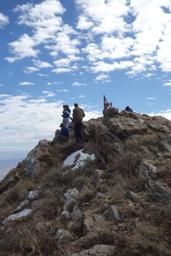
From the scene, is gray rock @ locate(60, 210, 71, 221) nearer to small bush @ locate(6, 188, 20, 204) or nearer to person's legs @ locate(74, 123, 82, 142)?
small bush @ locate(6, 188, 20, 204)

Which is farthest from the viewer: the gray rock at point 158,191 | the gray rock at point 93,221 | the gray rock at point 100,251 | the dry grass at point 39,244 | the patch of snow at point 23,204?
the patch of snow at point 23,204

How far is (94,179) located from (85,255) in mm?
5568

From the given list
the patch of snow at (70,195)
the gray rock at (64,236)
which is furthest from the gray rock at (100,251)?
the patch of snow at (70,195)

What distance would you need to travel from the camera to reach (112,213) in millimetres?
10352

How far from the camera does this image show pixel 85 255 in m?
8.66

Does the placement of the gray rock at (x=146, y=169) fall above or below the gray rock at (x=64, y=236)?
above

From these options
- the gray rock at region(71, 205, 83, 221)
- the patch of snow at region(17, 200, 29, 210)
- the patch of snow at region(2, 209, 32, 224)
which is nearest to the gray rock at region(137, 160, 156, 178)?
the gray rock at region(71, 205, 83, 221)

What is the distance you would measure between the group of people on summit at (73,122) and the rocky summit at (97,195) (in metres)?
0.47

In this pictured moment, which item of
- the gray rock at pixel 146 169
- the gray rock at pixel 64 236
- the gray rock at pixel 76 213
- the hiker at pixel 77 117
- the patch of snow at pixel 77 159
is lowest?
the gray rock at pixel 64 236

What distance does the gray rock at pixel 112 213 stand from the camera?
402 inches

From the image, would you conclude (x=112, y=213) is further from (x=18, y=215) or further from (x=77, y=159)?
(x=77, y=159)

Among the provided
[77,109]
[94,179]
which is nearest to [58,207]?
[94,179]

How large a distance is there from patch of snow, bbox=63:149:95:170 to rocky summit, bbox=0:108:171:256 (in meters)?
0.05

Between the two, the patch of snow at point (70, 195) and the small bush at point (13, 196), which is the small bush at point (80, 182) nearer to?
the patch of snow at point (70, 195)
